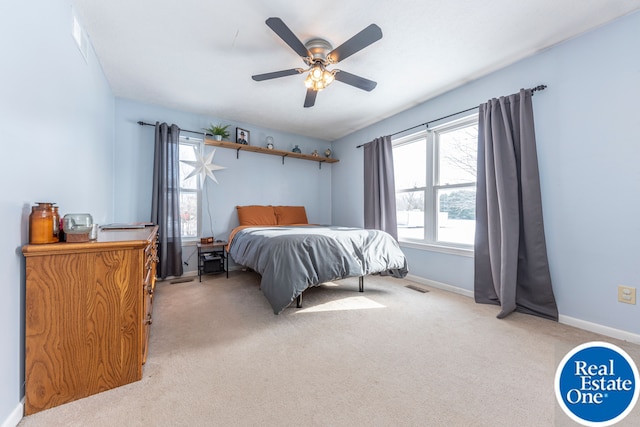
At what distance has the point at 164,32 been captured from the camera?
6.78 ft

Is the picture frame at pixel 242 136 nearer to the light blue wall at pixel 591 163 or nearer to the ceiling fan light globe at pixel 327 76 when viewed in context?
the ceiling fan light globe at pixel 327 76

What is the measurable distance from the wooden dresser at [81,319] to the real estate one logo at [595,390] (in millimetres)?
2172

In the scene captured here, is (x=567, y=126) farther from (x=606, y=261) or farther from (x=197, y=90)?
(x=197, y=90)

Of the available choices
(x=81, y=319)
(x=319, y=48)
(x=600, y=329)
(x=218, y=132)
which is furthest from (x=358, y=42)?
(x=600, y=329)

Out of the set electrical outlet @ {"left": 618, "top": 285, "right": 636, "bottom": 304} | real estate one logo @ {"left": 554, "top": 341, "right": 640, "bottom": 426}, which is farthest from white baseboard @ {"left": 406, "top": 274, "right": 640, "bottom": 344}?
real estate one logo @ {"left": 554, "top": 341, "right": 640, "bottom": 426}

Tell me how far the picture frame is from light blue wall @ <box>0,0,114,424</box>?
203cm

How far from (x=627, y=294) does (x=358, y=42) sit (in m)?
2.72

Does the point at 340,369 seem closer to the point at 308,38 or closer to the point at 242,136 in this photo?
the point at 308,38

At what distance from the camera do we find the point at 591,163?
2016mm

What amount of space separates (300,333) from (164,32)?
8.78 ft

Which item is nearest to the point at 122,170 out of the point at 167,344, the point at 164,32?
the point at 164,32

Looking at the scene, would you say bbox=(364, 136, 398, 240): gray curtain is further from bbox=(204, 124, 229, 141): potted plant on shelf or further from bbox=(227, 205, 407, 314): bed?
bbox=(204, 124, 229, 141): potted plant on shelf

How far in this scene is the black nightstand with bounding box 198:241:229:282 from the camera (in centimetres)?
353

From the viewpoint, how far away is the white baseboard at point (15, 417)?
1.03 meters
